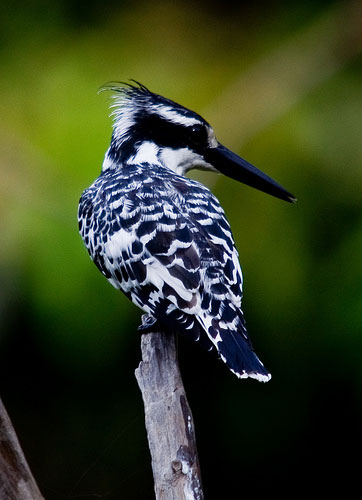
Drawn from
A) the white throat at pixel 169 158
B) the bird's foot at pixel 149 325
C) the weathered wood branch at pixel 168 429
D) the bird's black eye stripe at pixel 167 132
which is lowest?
the weathered wood branch at pixel 168 429

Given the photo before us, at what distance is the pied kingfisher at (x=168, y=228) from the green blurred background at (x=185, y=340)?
27.3 inches

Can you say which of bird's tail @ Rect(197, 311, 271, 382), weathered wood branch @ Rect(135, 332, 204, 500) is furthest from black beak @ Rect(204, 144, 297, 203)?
weathered wood branch @ Rect(135, 332, 204, 500)

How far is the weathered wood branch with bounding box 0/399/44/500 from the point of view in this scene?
4.66 ft

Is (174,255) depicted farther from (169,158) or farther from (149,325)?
(169,158)

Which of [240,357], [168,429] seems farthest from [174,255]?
[168,429]

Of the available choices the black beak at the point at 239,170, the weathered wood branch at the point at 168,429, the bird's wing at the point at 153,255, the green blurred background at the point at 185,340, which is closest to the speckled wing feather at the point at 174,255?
the bird's wing at the point at 153,255

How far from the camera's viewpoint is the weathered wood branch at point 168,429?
151 centimetres

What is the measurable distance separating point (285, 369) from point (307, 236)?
21.7 inches

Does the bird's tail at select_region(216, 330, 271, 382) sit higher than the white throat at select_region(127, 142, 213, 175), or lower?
lower

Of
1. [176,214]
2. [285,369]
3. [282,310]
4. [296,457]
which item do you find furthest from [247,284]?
[176,214]

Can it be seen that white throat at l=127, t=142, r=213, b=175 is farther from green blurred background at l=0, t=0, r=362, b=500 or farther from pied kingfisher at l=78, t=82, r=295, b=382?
green blurred background at l=0, t=0, r=362, b=500

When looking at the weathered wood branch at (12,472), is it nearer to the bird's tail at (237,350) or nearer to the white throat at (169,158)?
the bird's tail at (237,350)

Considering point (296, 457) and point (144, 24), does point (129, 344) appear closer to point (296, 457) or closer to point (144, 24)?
point (296, 457)

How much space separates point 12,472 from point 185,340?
1779 mm
